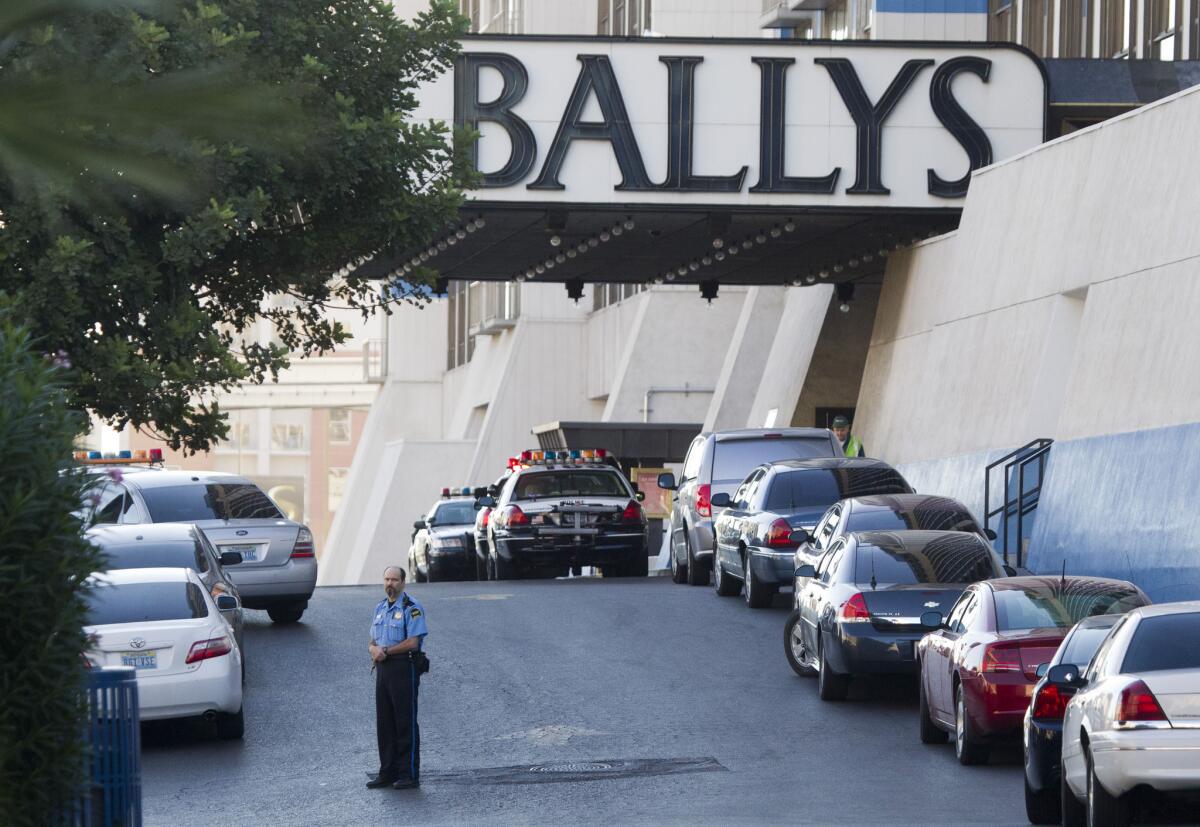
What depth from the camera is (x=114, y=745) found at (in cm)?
925

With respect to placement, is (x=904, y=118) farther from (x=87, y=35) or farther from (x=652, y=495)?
(x=87, y=35)

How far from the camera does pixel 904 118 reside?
1240 inches

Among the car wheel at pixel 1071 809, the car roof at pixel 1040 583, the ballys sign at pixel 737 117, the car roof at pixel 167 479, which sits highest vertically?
the ballys sign at pixel 737 117

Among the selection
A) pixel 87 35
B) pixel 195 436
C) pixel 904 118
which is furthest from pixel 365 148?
pixel 87 35

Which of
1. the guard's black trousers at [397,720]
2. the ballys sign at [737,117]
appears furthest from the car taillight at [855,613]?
the ballys sign at [737,117]

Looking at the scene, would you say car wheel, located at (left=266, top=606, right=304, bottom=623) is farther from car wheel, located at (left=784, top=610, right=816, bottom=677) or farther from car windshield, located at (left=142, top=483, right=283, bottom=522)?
car wheel, located at (left=784, top=610, right=816, bottom=677)

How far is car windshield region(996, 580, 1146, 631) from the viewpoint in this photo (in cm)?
1384

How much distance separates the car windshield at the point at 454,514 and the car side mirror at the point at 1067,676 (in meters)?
27.5

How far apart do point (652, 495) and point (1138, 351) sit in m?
26.9

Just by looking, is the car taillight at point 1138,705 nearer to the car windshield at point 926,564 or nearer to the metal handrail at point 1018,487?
the car windshield at point 926,564

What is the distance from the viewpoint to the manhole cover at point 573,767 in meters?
14.1

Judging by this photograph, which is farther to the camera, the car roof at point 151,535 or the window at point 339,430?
the window at point 339,430

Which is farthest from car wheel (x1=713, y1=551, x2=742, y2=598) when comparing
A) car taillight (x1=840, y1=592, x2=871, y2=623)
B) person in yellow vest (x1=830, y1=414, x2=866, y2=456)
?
car taillight (x1=840, y1=592, x2=871, y2=623)

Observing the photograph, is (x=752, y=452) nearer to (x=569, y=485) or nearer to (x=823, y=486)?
(x=823, y=486)
